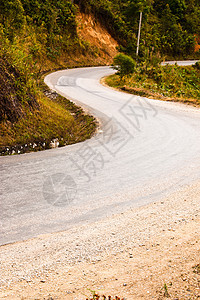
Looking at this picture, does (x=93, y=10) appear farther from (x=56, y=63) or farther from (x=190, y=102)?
(x=190, y=102)

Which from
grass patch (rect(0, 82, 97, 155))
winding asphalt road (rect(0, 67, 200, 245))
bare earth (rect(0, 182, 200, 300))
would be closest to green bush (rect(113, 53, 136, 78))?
grass patch (rect(0, 82, 97, 155))

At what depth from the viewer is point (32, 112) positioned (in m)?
8.00

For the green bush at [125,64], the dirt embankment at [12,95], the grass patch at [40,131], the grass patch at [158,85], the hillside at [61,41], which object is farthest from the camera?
the green bush at [125,64]

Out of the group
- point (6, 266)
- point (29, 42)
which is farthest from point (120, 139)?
point (29, 42)

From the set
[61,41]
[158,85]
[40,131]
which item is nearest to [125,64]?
[158,85]

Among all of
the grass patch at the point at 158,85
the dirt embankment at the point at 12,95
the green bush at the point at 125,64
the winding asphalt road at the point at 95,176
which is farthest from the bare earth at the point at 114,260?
the green bush at the point at 125,64

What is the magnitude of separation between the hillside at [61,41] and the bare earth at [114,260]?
3.72 m

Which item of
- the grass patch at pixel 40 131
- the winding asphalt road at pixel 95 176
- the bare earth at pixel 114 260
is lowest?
the bare earth at pixel 114 260

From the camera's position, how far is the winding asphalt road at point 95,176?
381 cm

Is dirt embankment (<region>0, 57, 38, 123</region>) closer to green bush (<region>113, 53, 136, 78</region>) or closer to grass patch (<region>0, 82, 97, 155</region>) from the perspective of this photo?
grass patch (<region>0, 82, 97, 155</region>)

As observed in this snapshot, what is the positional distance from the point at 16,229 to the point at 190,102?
1157 cm

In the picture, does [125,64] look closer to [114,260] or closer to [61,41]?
[61,41]

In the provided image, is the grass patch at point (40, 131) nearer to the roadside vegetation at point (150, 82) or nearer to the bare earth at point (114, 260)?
the bare earth at point (114, 260)

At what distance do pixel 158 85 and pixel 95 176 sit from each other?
15.6 metres
